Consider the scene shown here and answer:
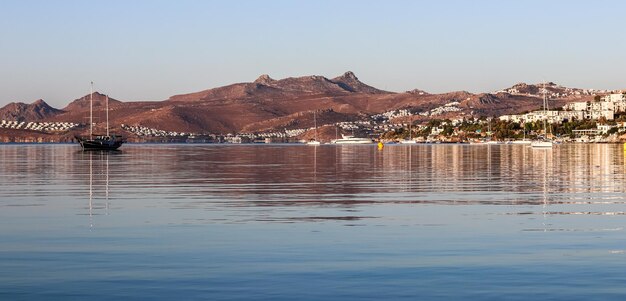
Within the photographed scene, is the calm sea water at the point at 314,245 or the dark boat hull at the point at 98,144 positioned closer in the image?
the calm sea water at the point at 314,245

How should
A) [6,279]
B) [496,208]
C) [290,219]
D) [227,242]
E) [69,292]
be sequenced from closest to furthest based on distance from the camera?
[69,292]
[6,279]
[227,242]
[290,219]
[496,208]

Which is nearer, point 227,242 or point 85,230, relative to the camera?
point 227,242

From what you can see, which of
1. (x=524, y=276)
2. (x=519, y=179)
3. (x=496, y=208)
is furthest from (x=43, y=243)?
(x=519, y=179)

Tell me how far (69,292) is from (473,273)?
23.8 ft

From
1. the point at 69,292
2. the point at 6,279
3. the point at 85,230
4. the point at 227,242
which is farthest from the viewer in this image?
the point at 85,230

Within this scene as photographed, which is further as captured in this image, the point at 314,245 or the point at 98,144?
the point at 98,144

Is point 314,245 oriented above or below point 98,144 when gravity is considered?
below

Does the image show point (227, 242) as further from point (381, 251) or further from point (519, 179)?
point (519, 179)

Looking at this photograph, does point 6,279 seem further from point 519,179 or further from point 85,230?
point 519,179

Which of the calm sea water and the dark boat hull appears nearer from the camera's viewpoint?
the calm sea water

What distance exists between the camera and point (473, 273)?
1797 centimetres

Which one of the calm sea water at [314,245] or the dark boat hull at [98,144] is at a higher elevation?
the dark boat hull at [98,144]

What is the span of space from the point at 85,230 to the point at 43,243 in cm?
267

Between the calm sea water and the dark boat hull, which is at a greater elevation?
the dark boat hull
